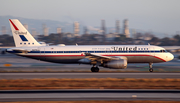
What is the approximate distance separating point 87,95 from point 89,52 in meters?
15.5

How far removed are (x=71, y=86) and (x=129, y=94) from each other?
19.2ft

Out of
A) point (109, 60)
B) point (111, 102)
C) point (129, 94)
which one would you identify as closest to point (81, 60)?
point (109, 60)

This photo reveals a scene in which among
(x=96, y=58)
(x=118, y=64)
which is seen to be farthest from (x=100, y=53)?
(x=118, y=64)

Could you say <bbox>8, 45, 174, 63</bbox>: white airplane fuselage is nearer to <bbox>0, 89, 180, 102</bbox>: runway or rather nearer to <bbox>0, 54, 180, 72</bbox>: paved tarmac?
<bbox>0, 54, 180, 72</bbox>: paved tarmac

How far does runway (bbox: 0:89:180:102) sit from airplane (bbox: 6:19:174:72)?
13.2 meters

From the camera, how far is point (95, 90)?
18.8m

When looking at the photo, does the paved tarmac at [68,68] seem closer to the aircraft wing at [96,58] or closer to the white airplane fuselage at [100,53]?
the white airplane fuselage at [100,53]

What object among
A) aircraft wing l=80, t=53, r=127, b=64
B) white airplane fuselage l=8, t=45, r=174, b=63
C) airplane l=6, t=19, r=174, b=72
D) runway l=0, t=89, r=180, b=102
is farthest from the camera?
white airplane fuselage l=8, t=45, r=174, b=63

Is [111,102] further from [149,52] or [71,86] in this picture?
[149,52]

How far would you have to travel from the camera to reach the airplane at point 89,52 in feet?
105

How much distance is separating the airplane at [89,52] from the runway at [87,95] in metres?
13.2

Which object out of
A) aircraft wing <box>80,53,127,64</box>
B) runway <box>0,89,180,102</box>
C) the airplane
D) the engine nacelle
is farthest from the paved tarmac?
runway <box>0,89,180,102</box>

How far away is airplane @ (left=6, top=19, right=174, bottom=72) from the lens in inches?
1256

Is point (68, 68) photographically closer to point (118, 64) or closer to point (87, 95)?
point (118, 64)
